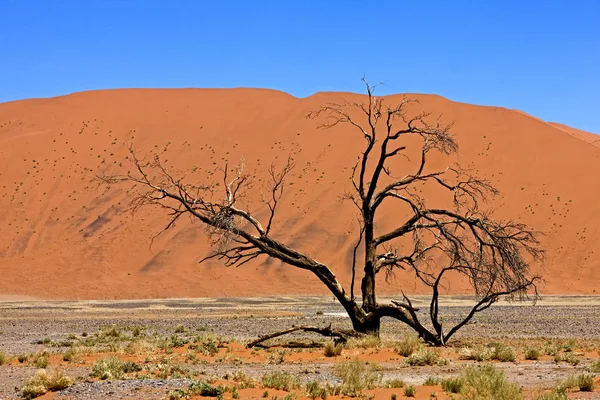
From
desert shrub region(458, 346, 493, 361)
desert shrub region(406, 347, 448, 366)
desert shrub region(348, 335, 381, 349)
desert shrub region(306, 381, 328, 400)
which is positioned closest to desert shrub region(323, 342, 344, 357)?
desert shrub region(348, 335, 381, 349)

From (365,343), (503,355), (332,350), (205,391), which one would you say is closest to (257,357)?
(332,350)

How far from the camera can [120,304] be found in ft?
174

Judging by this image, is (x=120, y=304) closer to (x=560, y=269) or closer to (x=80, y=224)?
(x=80, y=224)

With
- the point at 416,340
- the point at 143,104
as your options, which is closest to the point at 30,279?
the point at 143,104

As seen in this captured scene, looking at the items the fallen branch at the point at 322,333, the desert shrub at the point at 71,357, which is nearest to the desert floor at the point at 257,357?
the desert shrub at the point at 71,357

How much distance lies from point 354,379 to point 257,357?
608cm

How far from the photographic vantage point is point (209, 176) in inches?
2872

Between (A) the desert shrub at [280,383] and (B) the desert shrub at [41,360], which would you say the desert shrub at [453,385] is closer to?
(A) the desert shrub at [280,383]

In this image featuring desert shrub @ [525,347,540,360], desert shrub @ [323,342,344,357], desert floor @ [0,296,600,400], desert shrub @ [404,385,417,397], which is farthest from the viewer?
desert shrub @ [323,342,344,357]

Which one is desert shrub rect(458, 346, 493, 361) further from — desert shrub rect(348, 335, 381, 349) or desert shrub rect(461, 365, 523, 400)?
desert shrub rect(461, 365, 523, 400)

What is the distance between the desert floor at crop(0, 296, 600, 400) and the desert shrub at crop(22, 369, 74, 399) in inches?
6.1

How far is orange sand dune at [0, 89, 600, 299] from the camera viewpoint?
6325 cm

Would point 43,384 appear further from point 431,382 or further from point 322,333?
point 322,333

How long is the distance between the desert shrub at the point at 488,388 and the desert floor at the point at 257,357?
556mm
